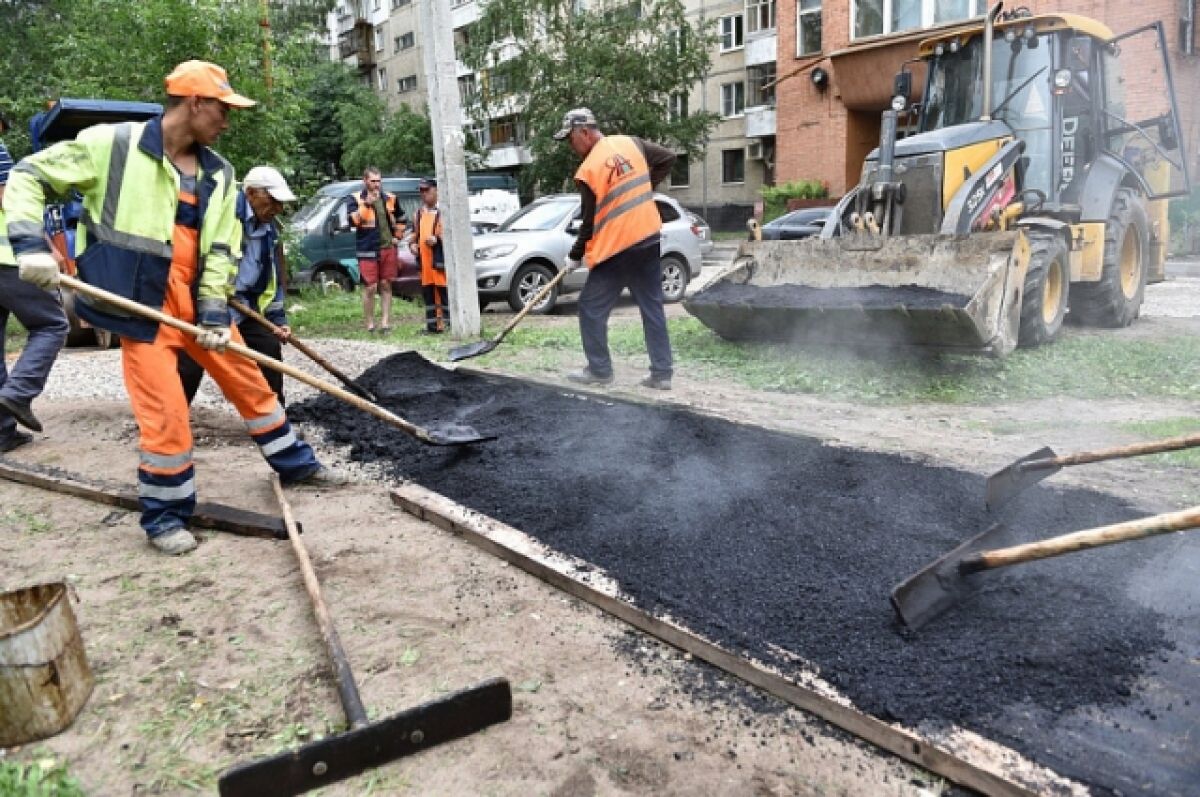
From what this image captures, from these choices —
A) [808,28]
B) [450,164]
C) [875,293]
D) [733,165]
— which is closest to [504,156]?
[733,165]

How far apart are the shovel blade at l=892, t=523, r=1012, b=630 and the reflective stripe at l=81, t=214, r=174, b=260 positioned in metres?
3.09

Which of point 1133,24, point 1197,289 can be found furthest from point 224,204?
point 1133,24

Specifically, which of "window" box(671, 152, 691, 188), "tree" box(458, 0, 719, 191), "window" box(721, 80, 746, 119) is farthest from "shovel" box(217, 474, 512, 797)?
"window" box(721, 80, 746, 119)

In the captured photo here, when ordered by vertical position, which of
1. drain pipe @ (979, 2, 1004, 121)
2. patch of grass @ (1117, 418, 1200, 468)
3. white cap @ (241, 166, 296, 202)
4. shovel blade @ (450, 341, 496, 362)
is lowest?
patch of grass @ (1117, 418, 1200, 468)

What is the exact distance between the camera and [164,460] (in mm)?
3568

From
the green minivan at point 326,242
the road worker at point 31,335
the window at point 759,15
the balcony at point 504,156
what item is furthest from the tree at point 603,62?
the road worker at point 31,335

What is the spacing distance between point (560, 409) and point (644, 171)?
1835 millimetres

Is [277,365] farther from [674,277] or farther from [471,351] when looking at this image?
[674,277]

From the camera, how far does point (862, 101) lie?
20.8 m

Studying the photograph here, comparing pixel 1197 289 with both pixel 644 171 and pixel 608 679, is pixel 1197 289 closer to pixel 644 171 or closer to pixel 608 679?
pixel 644 171

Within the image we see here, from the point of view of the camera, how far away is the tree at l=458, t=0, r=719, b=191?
22969 millimetres

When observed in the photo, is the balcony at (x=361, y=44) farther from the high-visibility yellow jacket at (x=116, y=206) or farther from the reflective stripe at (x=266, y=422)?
the high-visibility yellow jacket at (x=116, y=206)

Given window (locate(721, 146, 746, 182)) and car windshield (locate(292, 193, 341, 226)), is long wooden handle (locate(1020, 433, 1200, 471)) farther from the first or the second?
window (locate(721, 146, 746, 182))

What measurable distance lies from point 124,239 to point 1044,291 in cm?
632
